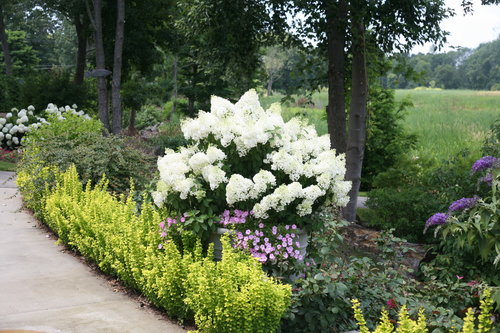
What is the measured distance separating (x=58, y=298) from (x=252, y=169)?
2052 millimetres

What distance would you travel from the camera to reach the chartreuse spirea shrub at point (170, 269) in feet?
12.7

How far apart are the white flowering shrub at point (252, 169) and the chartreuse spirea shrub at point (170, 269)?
45 centimetres

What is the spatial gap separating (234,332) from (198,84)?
20.7 m

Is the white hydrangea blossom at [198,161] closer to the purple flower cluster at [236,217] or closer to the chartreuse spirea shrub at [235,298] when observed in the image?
the purple flower cluster at [236,217]

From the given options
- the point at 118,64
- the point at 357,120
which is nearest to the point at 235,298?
the point at 357,120

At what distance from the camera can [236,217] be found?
4.71 meters

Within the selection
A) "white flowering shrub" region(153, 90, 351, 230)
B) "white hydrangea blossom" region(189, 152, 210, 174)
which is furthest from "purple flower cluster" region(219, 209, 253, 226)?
"white hydrangea blossom" region(189, 152, 210, 174)

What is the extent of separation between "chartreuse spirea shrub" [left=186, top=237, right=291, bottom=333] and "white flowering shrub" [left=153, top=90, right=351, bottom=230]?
632 mm

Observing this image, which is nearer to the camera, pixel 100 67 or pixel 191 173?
pixel 191 173

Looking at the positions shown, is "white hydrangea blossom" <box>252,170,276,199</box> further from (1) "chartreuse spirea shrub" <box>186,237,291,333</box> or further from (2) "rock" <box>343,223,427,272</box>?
(2) "rock" <box>343,223,427,272</box>

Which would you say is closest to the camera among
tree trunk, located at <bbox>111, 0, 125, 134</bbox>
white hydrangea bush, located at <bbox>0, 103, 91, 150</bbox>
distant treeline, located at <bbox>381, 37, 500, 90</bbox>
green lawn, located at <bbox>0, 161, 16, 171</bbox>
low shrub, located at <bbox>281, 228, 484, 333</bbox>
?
low shrub, located at <bbox>281, 228, 484, 333</bbox>

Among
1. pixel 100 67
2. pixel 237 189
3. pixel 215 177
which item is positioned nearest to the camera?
pixel 237 189

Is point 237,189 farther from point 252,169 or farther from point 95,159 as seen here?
point 95,159

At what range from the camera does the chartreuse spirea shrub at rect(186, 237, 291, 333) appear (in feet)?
12.5
